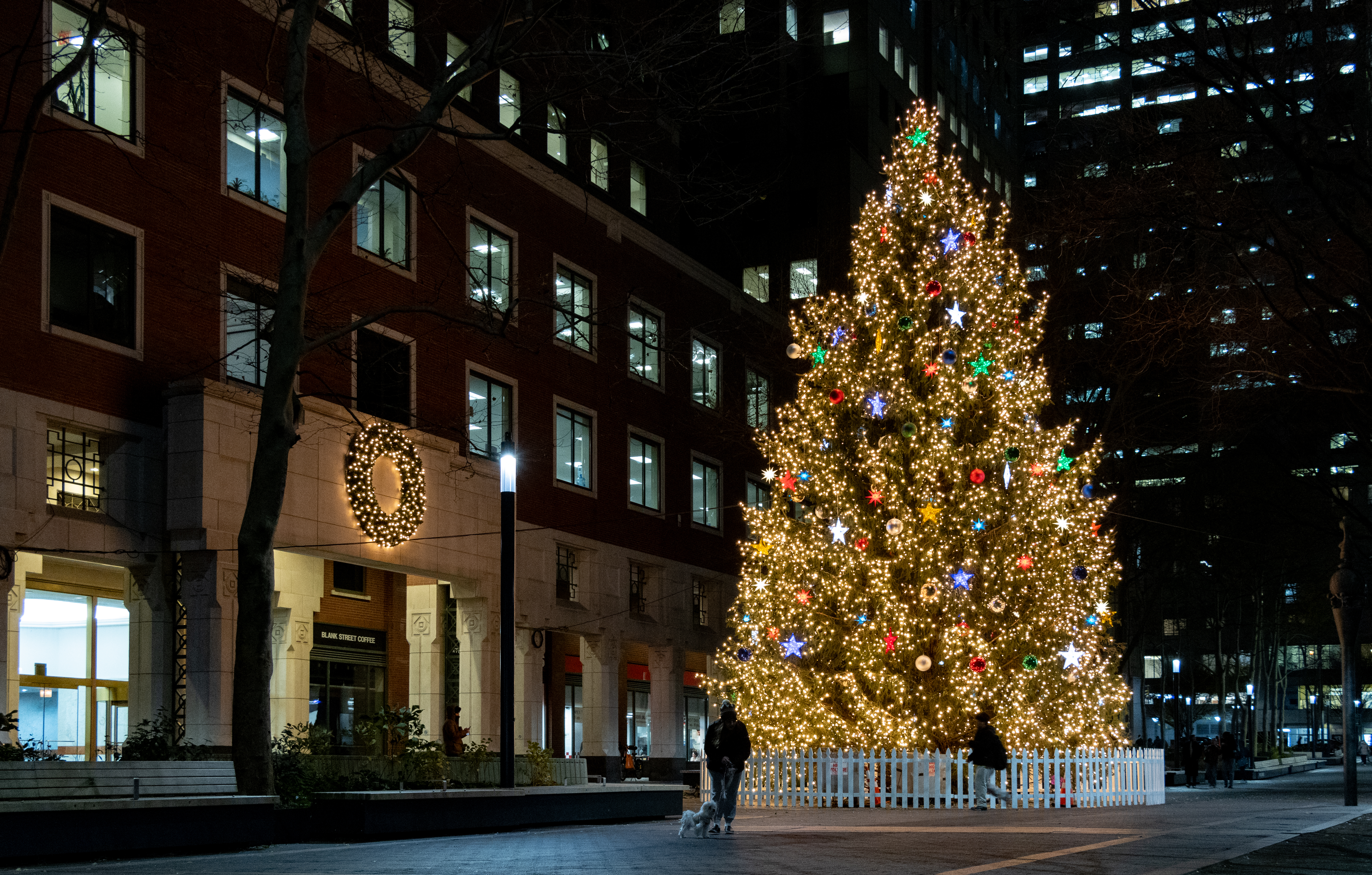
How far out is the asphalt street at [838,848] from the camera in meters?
12.6

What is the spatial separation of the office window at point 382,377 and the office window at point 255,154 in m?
3.36

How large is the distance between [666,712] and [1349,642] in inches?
939

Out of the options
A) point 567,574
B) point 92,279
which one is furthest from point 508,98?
point 92,279

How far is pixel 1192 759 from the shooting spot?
43.8m

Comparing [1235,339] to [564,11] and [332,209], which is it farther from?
[564,11]

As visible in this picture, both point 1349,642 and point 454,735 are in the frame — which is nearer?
point 1349,642

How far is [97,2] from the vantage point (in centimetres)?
1906

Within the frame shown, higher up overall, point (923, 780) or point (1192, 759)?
point (923, 780)

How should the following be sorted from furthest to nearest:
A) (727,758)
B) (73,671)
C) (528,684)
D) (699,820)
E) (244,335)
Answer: (528,684), (73,671), (244,335), (727,758), (699,820)

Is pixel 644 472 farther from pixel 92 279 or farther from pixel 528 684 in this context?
pixel 92 279

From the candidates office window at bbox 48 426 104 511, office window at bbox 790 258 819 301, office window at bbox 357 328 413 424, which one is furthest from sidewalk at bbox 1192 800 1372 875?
office window at bbox 790 258 819 301

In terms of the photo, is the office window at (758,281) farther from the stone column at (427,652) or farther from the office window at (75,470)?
the office window at (75,470)

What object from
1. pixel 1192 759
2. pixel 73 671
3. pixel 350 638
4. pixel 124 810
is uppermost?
pixel 350 638

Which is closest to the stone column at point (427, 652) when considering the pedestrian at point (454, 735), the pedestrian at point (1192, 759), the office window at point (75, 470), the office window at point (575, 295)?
the pedestrian at point (454, 735)
